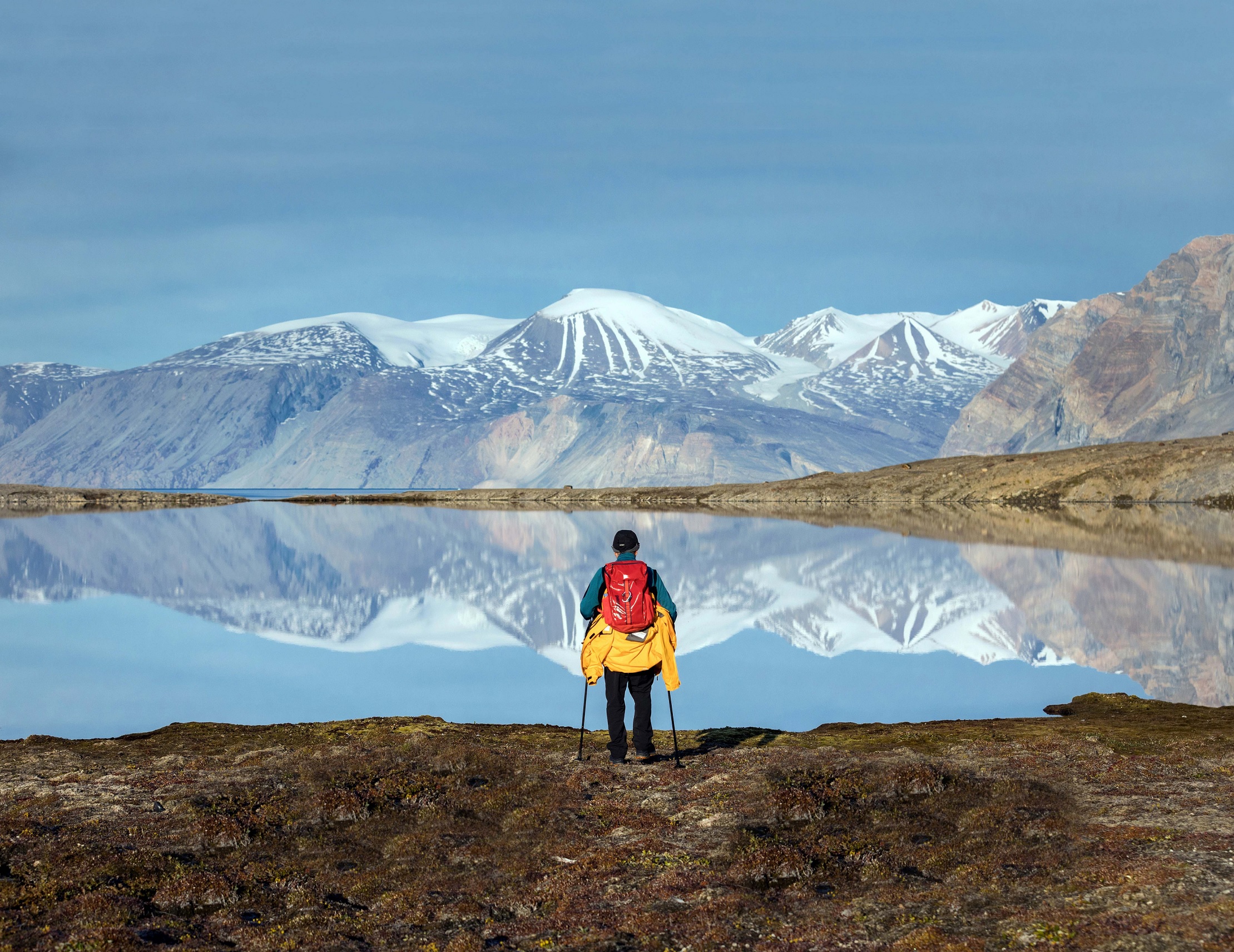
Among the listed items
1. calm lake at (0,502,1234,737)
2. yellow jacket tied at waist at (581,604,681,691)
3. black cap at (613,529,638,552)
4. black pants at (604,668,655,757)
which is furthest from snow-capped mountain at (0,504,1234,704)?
black cap at (613,529,638,552)

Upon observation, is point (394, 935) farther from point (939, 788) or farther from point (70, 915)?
point (939, 788)

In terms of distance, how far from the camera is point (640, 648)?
16.2m

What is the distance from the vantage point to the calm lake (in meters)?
27.7

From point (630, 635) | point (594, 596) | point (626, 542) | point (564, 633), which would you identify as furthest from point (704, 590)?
point (626, 542)

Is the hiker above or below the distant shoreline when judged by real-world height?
below

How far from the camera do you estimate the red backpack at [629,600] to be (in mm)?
16031

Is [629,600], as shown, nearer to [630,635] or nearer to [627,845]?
[630,635]

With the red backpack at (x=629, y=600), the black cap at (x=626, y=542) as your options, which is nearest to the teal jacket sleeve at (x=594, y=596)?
the red backpack at (x=629, y=600)

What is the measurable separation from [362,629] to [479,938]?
40053mm

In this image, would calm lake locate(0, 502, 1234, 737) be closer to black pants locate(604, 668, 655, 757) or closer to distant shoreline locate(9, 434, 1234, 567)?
black pants locate(604, 668, 655, 757)

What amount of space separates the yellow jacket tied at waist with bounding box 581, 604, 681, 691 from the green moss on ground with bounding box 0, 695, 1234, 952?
63.0 inches

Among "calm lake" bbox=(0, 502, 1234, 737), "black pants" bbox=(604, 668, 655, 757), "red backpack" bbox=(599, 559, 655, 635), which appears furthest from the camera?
"calm lake" bbox=(0, 502, 1234, 737)

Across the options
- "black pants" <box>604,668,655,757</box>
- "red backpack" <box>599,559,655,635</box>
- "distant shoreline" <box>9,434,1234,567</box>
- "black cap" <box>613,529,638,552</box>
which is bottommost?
"black pants" <box>604,668,655,757</box>

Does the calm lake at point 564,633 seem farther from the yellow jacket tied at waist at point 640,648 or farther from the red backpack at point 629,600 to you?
the red backpack at point 629,600
